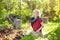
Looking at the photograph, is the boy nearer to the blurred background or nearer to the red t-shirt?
the red t-shirt

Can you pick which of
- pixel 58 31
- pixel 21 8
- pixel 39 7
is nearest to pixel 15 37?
pixel 58 31

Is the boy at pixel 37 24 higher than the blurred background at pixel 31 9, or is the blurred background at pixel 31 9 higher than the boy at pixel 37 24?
the boy at pixel 37 24

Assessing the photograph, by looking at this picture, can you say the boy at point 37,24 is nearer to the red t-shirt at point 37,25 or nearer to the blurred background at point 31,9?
the red t-shirt at point 37,25

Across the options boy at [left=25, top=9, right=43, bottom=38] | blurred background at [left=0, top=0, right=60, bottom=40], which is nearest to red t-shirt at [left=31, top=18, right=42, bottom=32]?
boy at [left=25, top=9, right=43, bottom=38]

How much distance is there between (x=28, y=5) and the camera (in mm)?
8242

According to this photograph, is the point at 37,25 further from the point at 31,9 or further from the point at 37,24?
the point at 31,9

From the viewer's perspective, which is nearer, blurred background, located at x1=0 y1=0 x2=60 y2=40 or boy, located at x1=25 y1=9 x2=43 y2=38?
boy, located at x1=25 y1=9 x2=43 y2=38

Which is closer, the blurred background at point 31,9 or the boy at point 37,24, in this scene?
the boy at point 37,24

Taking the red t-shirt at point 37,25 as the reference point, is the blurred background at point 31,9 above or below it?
below

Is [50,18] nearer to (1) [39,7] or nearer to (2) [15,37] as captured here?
(1) [39,7]

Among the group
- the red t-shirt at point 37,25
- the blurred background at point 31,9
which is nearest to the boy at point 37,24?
the red t-shirt at point 37,25

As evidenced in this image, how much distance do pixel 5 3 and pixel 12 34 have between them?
1.96 metres

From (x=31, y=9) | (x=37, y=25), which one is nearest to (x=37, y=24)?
(x=37, y=25)

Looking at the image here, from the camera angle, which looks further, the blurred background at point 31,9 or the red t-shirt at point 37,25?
the blurred background at point 31,9
